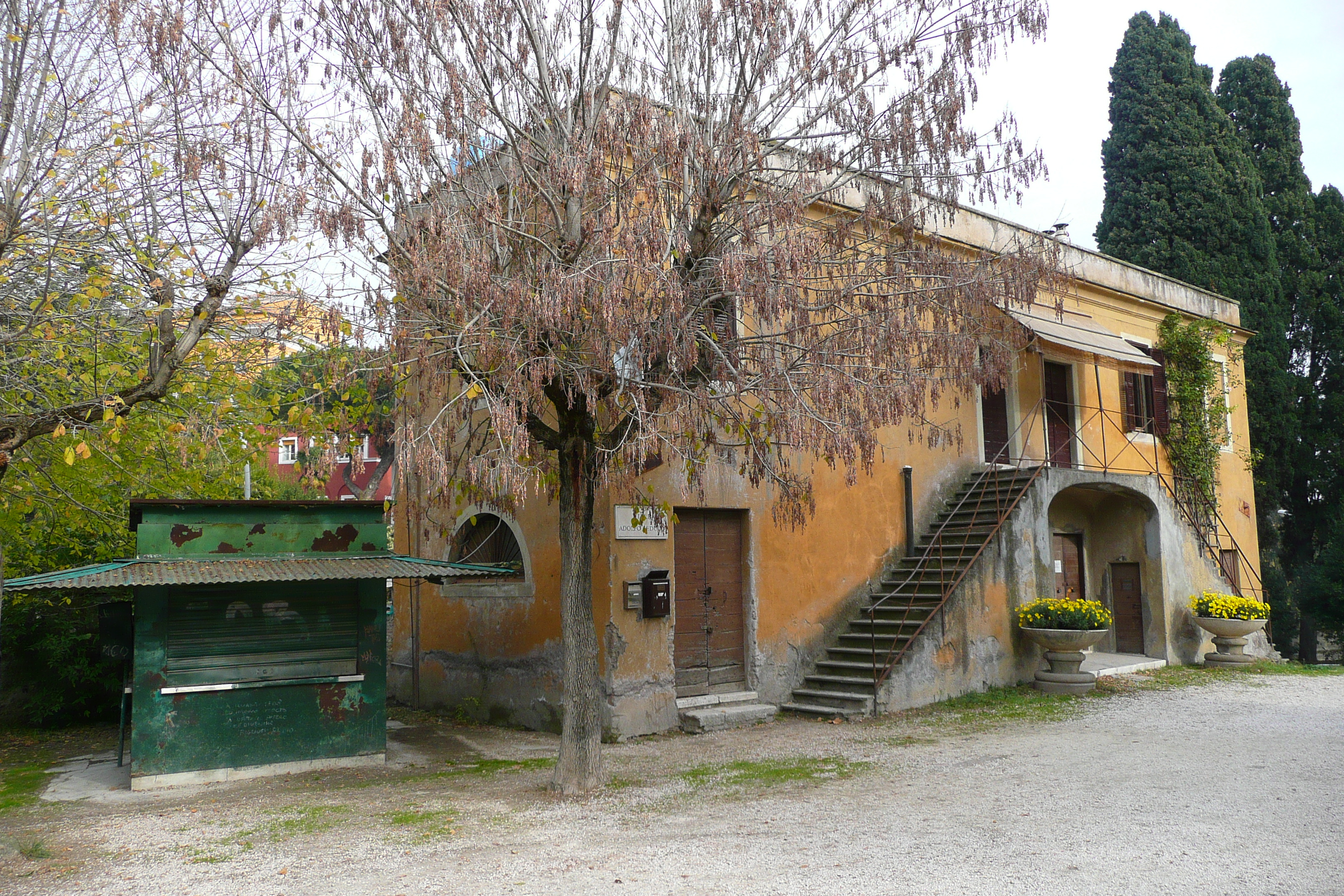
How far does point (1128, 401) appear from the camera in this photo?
1753cm

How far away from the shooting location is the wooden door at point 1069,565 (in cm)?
→ 1630

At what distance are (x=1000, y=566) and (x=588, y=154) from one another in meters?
8.49

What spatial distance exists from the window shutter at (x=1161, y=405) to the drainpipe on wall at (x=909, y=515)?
6.54m

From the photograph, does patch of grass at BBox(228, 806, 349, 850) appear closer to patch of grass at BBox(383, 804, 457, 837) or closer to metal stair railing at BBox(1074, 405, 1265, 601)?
patch of grass at BBox(383, 804, 457, 837)

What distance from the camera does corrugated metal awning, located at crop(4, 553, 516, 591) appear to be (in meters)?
7.88

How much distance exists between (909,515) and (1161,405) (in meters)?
7.16

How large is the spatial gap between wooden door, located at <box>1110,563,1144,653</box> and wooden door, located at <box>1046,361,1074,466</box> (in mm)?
1934

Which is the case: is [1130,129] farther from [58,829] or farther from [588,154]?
[58,829]

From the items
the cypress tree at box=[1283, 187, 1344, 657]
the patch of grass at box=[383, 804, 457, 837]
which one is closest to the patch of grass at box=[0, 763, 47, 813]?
the patch of grass at box=[383, 804, 457, 837]

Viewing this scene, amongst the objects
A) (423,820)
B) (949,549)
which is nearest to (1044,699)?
(949,549)

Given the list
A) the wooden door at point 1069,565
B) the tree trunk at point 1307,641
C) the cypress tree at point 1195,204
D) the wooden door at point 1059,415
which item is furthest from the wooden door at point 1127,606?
the tree trunk at point 1307,641

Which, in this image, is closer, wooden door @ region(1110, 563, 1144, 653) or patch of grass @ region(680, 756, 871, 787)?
patch of grass @ region(680, 756, 871, 787)

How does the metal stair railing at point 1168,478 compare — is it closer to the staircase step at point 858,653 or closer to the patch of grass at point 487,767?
the staircase step at point 858,653

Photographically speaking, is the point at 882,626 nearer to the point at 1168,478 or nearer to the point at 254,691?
the point at 254,691
